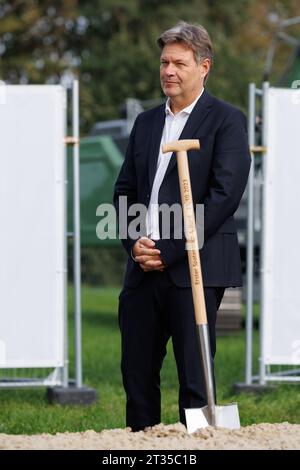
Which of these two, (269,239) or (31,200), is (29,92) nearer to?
(31,200)

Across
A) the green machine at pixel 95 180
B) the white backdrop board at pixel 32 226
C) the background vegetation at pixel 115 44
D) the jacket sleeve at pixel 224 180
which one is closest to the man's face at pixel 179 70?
the jacket sleeve at pixel 224 180

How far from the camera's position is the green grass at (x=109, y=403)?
7645 mm

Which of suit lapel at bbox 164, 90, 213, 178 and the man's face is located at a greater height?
the man's face

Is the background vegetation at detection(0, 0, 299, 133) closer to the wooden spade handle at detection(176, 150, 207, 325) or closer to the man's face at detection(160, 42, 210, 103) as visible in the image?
the man's face at detection(160, 42, 210, 103)

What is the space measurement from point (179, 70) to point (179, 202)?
616mm

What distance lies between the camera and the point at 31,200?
8.39 m

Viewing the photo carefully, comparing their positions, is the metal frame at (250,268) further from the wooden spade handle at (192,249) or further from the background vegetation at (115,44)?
the background vegetation at (115,44)

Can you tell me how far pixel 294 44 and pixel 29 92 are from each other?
25.0ft

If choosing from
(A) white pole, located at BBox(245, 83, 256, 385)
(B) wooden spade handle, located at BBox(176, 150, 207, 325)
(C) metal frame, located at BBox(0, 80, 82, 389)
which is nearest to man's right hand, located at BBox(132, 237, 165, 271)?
(B) wooden spade handle, located at BBox(176, 150, 207, 325)

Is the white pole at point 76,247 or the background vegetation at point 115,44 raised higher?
the background vegetation at point 115,44

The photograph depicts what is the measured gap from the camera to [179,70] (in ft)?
18.5

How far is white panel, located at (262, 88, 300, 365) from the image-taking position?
27.9ft

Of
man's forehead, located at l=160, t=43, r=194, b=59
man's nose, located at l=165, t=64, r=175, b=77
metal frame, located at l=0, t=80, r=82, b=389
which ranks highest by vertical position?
man's forehead, located at l=160, t=43, r=194, b=59

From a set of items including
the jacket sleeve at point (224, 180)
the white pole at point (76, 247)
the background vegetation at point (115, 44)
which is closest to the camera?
the jacket sleeve at point (224, 180)
